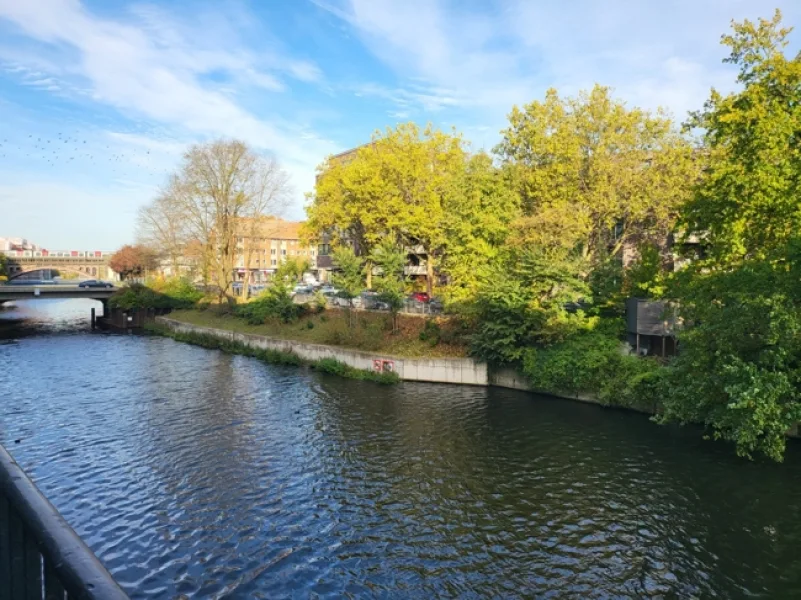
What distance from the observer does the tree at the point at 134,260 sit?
92.1 m

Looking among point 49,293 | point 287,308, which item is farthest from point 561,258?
point 49,293

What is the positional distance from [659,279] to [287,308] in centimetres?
2997

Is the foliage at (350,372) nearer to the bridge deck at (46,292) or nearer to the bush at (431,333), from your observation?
the bush at (431,333)

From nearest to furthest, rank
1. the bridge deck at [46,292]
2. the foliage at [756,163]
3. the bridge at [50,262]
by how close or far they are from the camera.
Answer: the foliage at [756,163], the bridge deck at [46,292], the bridge at [50,262]

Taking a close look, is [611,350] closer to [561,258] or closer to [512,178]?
[561,258]

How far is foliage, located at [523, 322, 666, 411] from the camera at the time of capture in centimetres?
2636

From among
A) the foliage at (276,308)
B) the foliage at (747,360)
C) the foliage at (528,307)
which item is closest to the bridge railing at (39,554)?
the foliage at (747,360)

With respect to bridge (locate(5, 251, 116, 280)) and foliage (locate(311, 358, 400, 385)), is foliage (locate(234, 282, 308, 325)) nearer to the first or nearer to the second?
foliage (locate(311, 358, 400, 385))

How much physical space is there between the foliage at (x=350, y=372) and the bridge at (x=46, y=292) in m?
40.5

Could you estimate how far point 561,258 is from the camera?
32.9 metres

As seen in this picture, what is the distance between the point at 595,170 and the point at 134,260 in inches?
3344

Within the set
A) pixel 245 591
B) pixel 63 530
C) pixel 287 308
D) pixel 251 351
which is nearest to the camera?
Result: pixel 63 530

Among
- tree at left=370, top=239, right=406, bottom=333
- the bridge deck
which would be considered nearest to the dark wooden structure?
tree at left=370, top=239, right=406, bottom=333

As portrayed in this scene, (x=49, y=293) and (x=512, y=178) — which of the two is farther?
(x=49, y=293)
